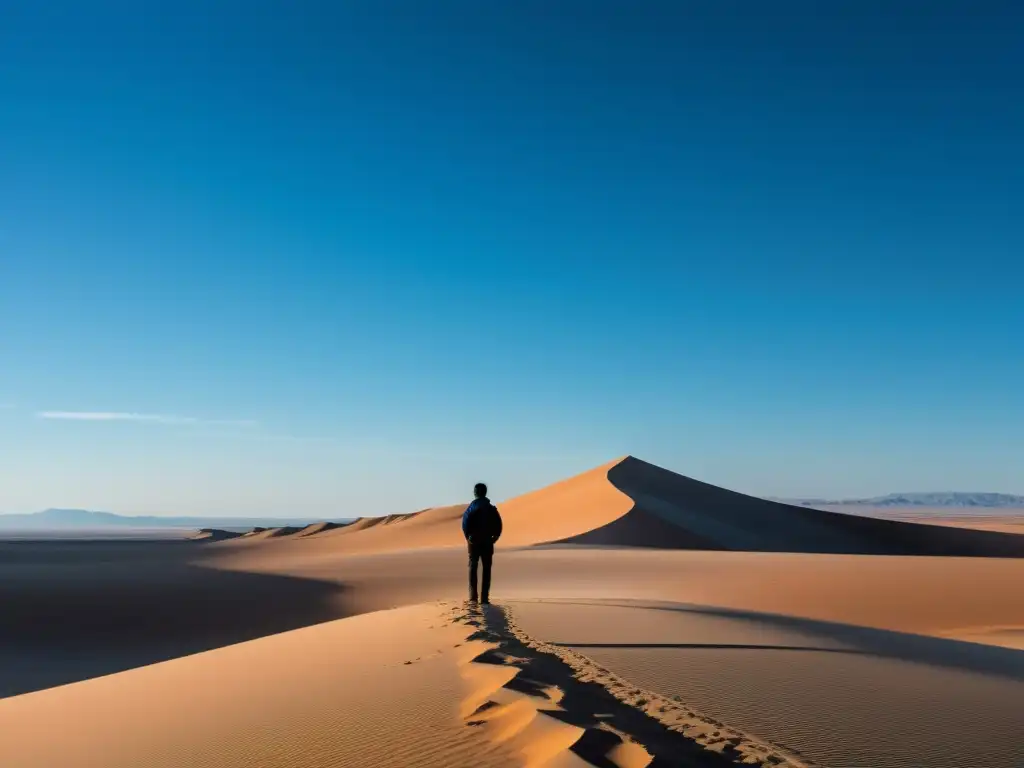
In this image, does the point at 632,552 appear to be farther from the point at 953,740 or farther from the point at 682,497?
the point at 953,740

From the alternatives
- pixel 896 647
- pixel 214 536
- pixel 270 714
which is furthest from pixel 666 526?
pixel 214 536

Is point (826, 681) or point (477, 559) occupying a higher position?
point (477, 559)

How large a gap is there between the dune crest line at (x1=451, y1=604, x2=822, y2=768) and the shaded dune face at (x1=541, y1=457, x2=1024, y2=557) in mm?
31788

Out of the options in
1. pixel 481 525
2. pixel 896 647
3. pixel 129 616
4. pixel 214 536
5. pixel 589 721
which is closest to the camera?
pixel 589 721

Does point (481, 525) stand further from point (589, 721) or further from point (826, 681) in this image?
point (589, 721)

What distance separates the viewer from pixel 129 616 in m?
19.1

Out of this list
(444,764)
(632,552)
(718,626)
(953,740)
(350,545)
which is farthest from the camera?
(350,545)

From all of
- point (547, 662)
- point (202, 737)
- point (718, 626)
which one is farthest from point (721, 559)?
point (202, 737)

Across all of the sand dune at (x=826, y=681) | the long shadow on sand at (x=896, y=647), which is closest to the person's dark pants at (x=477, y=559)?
the sand dune at (x=826, y=681)

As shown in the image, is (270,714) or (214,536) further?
(214,536)

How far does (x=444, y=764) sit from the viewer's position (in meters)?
4.00

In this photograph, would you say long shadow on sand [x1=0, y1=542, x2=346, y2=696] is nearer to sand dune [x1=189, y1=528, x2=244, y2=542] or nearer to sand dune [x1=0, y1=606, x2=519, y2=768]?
sand dune [x1=0, y1=606, x2=519, y2=768]

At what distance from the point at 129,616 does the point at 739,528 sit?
35748 mm

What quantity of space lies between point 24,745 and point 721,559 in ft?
84.7
